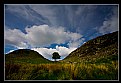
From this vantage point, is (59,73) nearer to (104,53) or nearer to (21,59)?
(21,59)

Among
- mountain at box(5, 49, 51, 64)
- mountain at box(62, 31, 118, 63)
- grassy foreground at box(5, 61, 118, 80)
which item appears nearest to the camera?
grassy foreground at box(5, 61, 118, 80)

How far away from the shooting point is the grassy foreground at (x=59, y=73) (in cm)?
550

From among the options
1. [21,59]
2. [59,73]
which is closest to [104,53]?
[21,59]

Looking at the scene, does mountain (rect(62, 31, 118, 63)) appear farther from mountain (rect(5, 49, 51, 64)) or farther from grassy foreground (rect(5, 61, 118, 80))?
mountain (rect(5, 49, 51, 64))

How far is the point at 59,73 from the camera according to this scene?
5.67 meters

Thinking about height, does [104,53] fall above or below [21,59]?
above

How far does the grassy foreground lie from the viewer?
550 centimetres

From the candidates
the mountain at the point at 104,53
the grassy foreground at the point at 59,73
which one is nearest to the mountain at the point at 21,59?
the grassy foreground at the point at 59,73

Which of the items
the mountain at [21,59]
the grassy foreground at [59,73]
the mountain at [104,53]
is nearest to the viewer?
the grassy foreground at [59,73]

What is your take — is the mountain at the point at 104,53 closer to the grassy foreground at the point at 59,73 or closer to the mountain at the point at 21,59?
the grassy foreground at the point at 59,73

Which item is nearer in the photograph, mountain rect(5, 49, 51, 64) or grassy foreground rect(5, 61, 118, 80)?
grassy foreground rect(5, 61, 118, 80)

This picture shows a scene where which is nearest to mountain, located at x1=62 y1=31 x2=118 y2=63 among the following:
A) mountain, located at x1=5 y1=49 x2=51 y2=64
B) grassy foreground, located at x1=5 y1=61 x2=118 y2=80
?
A: grassy foreground, located at x1=5 y1=61 x2=118 y2=80
